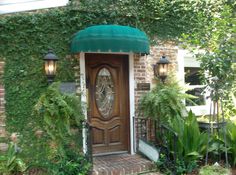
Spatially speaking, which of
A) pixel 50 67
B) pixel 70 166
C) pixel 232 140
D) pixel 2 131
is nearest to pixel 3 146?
pixel 2 131

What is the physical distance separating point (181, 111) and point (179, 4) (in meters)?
2.73

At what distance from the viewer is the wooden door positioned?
688cm

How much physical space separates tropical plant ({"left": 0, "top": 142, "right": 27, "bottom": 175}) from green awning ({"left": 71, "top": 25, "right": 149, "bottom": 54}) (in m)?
2.22

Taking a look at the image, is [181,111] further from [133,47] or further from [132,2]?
[132,2]

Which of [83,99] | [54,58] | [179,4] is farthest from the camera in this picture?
[179,4]

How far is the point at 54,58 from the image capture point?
5918 mm

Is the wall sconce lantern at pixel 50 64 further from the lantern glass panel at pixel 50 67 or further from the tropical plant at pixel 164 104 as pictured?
the tropical plant at pixel 164 104

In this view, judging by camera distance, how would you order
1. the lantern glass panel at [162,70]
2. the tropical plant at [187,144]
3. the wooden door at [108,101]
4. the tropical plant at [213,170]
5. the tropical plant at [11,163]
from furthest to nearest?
the lantern glass panel at [162,70] → the wooden door at [108,101] → the tropical plant at [187,144] → the tropical plant at [213,170] → the tropical plant at [11,163]

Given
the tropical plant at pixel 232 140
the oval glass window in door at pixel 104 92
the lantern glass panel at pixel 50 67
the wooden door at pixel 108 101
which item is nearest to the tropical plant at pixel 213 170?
the tropical plant at pixel 232 140

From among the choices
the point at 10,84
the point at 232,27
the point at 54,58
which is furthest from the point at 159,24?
the point at 10,84

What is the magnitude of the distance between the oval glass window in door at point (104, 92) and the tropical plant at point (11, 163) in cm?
206

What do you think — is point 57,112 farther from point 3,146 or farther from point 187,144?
point 187,144

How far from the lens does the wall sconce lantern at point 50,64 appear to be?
589 cm

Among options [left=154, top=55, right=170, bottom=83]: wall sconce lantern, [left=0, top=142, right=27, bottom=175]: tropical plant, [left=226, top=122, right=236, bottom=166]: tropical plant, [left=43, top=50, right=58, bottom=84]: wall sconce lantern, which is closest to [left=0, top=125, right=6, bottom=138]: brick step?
[left=0, top=142, right=27, bottom=175]: tropical plant
